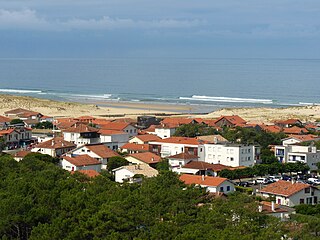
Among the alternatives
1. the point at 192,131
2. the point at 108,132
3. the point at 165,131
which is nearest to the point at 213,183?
the point at 108,132

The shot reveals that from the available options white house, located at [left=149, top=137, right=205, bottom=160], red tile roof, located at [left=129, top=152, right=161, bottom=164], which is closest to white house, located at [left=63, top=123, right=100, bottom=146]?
white house, located at [left=149, top=137, right=205, bottom=160]

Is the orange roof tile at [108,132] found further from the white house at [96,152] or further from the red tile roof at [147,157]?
the red tile roof at [147,157]

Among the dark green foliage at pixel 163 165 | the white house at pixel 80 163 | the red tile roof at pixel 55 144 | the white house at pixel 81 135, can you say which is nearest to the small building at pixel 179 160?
the dark green foliage at pixel 163 165

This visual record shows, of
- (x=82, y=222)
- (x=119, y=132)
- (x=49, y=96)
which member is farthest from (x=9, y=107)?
(x=82, y=222)

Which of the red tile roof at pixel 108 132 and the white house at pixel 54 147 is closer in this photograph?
the white house at pixel 54 147

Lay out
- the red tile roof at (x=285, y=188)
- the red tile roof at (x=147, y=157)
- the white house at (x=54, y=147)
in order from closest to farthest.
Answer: the red tile roof at (x=285, y=188)
the red tile roof at (x=147, y=157)
the white house at (x=54, y=147)

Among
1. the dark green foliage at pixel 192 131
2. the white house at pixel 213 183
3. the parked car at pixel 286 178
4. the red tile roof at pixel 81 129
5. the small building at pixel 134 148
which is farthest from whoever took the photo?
the dark green foliage at pixel 192 131

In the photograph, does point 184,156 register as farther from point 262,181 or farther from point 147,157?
point 262,181
